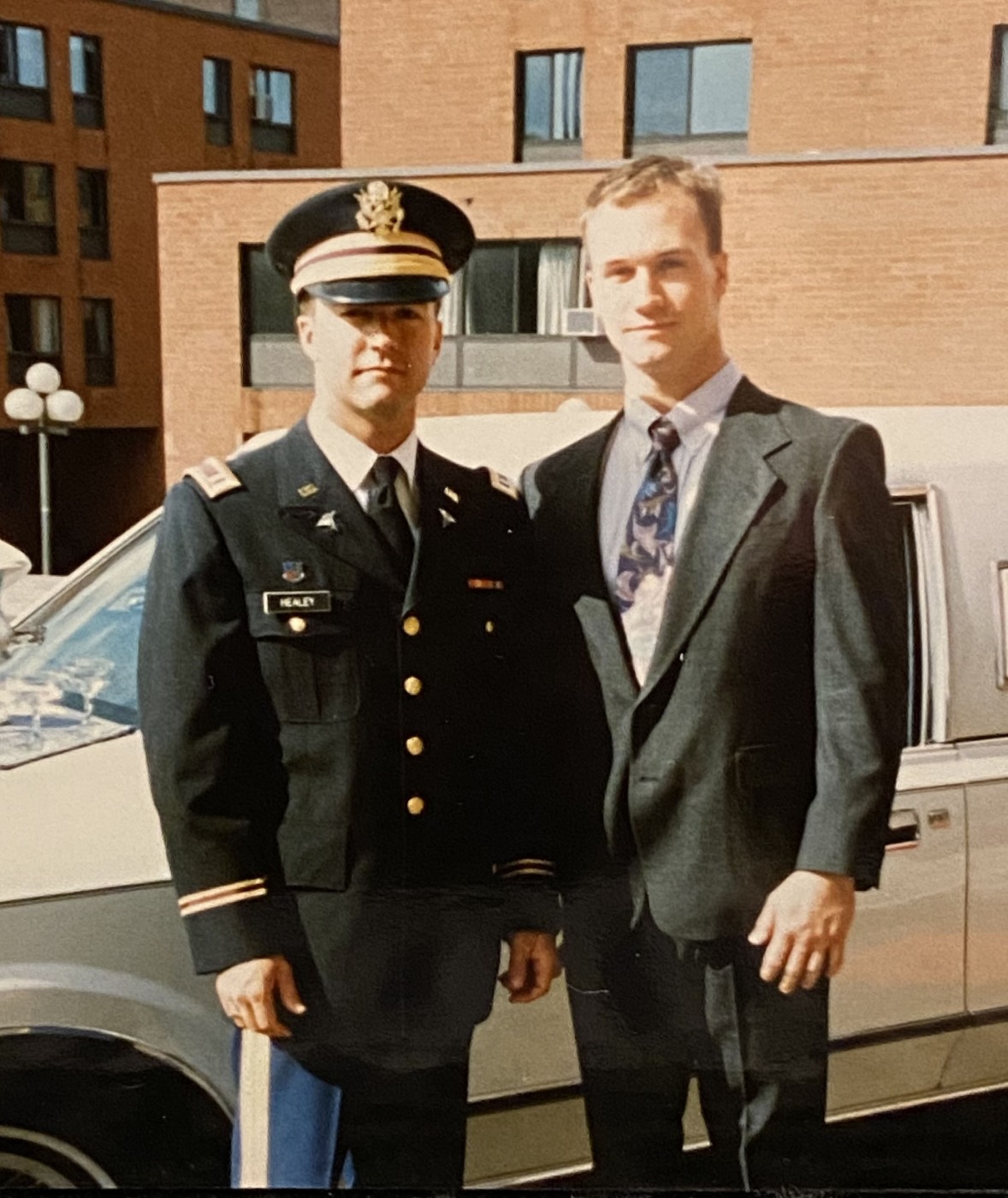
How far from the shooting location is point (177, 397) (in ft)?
7.96

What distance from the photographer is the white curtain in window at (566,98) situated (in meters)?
2.37

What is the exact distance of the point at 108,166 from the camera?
2.44 metres

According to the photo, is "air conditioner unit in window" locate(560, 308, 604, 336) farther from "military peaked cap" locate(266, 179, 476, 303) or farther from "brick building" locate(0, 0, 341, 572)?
"brick building" locate(0, 0, 341, 572)

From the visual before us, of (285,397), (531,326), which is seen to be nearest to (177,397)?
(285,397)

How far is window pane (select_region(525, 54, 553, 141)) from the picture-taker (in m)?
2.38

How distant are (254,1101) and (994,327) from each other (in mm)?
2026

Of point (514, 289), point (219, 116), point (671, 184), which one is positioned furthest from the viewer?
point (219, 116)

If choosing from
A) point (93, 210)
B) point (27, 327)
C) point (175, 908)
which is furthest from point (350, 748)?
point (93, 210)

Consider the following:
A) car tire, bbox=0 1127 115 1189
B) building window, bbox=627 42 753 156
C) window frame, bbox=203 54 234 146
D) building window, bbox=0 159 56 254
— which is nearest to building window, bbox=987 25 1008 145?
building window, bbox=627 42 753 156

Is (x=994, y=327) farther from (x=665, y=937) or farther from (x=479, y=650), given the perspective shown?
(x=665, y=937)

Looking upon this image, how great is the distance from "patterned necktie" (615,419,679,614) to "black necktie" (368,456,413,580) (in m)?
0.41

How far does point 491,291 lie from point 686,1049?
4.92 ft

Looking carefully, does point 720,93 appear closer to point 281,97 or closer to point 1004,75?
point 1004,75

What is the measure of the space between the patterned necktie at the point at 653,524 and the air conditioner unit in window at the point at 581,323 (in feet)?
0.68
